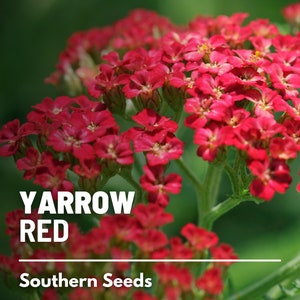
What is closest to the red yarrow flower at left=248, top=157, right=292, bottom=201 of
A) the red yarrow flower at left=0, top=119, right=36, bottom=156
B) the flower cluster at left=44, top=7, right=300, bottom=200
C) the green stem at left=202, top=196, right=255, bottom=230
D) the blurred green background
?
the flower cluster at left=44, top=7, right=300, bottom=200

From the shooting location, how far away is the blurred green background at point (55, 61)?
3900mm

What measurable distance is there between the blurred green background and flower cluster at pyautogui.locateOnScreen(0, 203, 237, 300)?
53.2 inches

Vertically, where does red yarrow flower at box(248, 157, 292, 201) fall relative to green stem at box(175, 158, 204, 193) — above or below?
above

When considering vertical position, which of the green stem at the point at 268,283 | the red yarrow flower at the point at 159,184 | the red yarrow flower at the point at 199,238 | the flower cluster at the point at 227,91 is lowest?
the green stem at the point at 268,283

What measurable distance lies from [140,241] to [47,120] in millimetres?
756

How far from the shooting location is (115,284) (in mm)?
2268

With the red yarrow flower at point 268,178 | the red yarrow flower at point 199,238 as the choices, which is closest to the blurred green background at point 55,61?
the red yarrow flower at point 268,178

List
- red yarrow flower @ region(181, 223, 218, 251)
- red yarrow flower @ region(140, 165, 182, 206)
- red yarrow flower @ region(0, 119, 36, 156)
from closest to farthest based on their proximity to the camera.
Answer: red yarrow flower @ region(181, 223, 218, 251)
red yarrow flower @ region(140, 165, 182, 206)
red yarrow flower @ region(0, 119, 36, 156)

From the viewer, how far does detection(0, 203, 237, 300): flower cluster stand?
7.33 feet

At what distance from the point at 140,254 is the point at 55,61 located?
308 centimetres

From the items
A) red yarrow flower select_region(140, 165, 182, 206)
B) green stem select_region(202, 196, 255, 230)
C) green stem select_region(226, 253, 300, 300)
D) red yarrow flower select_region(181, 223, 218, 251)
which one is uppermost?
red yarrow flower select_region(140, 165, 182, 206)

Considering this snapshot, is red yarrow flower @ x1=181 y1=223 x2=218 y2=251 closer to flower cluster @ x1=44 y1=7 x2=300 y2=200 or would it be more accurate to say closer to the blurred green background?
flower cluster @ x1=44 y1=7 x2=300 y2=200

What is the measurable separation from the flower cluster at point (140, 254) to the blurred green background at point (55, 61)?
1352 millimetres

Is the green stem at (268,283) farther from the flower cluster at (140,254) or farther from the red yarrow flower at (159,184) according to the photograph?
the red yarrow flower at (159,184)
